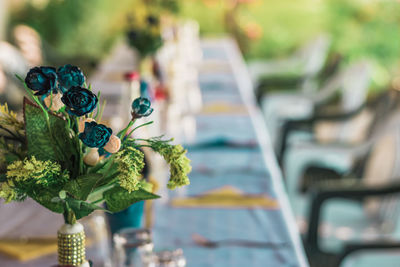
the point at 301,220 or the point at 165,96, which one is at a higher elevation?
the point at 165,96

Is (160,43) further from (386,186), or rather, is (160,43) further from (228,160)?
(386,186)

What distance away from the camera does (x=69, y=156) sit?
0.93 meters

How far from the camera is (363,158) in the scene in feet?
9.46

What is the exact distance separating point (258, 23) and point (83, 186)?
6644mm

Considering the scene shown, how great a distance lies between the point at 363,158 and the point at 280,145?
2.45ft

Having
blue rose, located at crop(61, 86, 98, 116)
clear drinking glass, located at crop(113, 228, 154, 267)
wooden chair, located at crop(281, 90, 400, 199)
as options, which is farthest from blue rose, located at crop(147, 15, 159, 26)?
blue rose, located at crop(61, 86, 98, 116)

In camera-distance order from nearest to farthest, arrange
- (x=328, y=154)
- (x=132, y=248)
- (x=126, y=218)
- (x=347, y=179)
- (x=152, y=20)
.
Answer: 1. (x=132, y=248)
2. (x=126, y=218)
3. (x=347, y=179)
4. (x=152, y=20)
5. (x=328, y=154)

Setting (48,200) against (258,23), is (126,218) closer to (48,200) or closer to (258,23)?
(48,200)

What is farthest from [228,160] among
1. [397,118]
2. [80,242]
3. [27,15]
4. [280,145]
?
[27,15]

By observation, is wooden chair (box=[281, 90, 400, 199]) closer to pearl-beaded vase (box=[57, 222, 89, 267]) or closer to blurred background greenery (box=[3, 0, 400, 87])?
pearl-beaded vase (box=[57, 222, 89, 267])

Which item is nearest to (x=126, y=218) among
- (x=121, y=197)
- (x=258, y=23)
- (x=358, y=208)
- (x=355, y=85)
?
(x=121, y=197)

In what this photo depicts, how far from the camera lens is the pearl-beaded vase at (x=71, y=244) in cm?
96

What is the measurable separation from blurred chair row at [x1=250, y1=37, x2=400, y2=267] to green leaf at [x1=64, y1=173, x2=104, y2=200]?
44.8 inches

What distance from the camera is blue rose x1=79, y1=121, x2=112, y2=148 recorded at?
0.83 m
